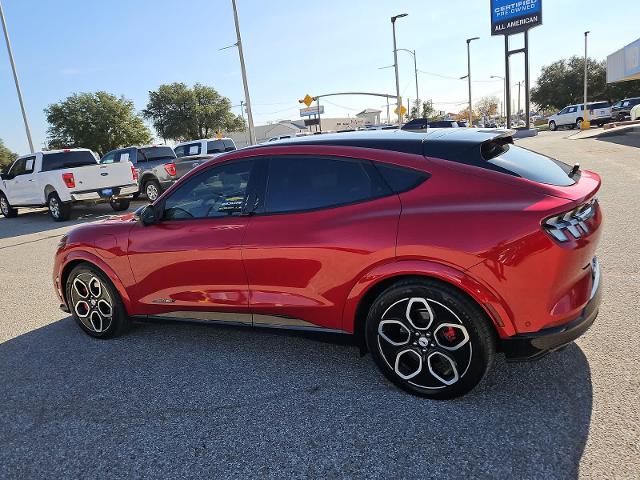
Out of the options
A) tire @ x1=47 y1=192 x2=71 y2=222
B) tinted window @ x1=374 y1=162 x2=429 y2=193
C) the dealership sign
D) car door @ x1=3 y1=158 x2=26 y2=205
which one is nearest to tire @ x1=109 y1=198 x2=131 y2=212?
tire @ x1=47 y1=192 x2=71 y2=222

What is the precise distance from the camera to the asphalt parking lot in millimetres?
2516

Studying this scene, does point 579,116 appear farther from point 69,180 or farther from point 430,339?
point 430,339

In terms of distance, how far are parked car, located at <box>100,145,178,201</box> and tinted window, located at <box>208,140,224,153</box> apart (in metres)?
1.23

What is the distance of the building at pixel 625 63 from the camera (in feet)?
99.6

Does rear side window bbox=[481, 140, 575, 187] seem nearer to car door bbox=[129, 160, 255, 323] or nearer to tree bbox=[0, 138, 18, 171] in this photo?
car door bbox=[129, 160, 255, 323]

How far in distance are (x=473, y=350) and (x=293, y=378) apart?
1.31m

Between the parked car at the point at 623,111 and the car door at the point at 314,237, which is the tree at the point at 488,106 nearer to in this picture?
the parked car at the point at 623,111

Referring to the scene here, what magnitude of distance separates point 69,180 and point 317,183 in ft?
38.3

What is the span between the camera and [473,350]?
2809mm

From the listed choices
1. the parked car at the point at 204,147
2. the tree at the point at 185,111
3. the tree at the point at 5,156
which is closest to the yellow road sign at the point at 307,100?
the parked car at the point at 204,147

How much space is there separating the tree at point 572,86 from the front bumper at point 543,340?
70289mm

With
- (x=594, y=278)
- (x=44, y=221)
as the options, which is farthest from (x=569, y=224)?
(x=44, y=221)

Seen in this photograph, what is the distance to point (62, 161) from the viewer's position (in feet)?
44.8

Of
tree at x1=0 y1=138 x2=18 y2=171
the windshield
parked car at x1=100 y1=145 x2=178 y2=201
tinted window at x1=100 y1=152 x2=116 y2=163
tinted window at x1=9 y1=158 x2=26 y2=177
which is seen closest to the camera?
tinted window at x1=9 y1=158 x2=26 y2=177
